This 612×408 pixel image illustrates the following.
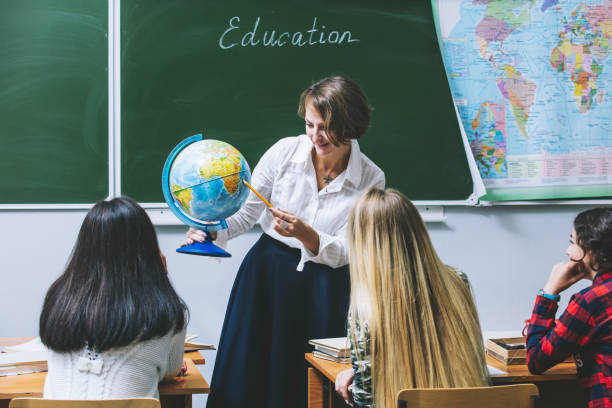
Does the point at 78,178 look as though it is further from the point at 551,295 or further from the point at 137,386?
the point at 551,295

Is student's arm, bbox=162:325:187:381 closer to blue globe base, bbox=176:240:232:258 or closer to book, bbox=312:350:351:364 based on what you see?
blue globe base, bbox=176:240:232:258

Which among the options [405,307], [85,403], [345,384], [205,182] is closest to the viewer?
[85,403]

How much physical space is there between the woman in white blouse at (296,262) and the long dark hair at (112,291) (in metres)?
0.65

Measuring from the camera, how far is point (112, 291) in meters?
1.76

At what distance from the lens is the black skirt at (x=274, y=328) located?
8.17 feet

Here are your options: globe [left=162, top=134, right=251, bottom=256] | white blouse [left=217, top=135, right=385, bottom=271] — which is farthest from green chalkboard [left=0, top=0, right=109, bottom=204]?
globe [left=162, top=134, right=251, bottom=256]

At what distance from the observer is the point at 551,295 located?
212 cm

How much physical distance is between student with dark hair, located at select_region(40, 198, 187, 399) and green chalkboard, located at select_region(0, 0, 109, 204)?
1.65 m

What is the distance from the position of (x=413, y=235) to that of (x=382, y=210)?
0.11m

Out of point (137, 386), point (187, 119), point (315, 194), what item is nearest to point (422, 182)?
point (315, 194)

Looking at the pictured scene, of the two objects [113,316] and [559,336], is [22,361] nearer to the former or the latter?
[113,316]

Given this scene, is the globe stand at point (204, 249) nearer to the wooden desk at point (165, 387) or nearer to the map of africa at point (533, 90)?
the wooden desk at point (165, 387)

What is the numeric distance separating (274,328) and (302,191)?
0.59 meters

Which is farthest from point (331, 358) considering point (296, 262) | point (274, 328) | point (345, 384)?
point (296, 262)
